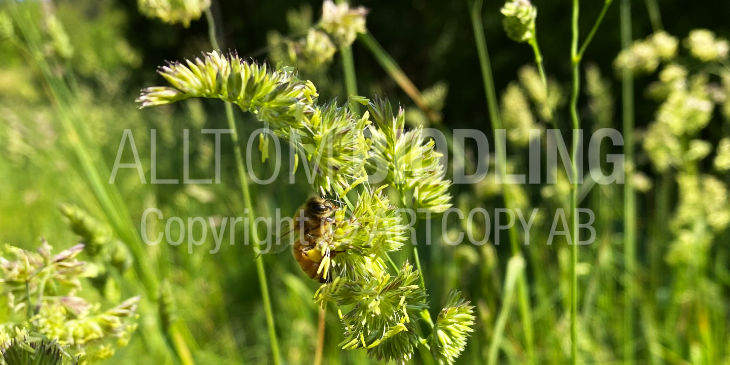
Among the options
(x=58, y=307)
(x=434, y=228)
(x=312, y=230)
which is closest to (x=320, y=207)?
(x=312, y=230)

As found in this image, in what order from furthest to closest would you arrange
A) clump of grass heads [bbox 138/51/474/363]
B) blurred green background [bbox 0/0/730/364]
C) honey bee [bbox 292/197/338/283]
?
blurred green background [bbox 0/0/730/364] < honey bee [bbox 292/197/338/283] < clump of grass heads [bbox 138/51/474/363]

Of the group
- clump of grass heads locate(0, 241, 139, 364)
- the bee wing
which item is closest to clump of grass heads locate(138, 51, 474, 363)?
the bee wing

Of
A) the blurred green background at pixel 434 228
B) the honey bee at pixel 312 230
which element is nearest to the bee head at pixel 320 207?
the honey bee at pixel 312 230

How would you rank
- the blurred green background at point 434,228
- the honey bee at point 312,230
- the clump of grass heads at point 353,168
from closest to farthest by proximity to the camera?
the clump of grass heads at point 353,168
the honey bee at point 312,230
the blurred green background at point 434,228

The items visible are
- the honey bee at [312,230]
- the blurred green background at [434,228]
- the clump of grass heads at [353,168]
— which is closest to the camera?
the clump of grass heads at [353,168]

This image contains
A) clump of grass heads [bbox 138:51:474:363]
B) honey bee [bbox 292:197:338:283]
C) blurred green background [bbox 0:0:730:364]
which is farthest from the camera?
blurred green background [bbox 0:0:730:364]

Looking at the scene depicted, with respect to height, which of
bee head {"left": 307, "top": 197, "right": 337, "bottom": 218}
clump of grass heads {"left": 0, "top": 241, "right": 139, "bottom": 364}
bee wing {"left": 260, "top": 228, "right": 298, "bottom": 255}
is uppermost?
bee head {"left": 307, "top": 197, "right": 337, "bottom": 218}

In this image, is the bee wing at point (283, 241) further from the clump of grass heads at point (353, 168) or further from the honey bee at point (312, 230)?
→ the clump of grass heads at point (353, 168)

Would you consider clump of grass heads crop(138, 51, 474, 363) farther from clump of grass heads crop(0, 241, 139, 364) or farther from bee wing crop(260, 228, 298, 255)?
clump of grass heads crop(0, 241, 139, 364)

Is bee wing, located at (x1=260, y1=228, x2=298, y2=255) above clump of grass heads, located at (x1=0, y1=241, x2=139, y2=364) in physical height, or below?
above

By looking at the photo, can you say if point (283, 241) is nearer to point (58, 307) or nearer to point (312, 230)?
point (312, 230)
